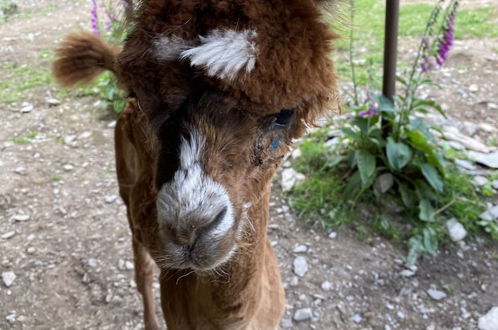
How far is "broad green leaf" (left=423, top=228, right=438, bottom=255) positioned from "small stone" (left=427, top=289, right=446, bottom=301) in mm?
309

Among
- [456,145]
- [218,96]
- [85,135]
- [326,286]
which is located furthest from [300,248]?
[85,135]

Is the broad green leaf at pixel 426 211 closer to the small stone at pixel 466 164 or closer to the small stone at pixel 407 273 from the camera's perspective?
the small stone at pixel 407 273

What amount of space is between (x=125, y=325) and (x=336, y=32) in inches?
97.9

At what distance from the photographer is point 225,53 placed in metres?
1.30

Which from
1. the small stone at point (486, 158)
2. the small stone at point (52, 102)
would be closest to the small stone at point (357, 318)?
the small stone at point (486, 158)

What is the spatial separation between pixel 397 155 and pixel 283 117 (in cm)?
212

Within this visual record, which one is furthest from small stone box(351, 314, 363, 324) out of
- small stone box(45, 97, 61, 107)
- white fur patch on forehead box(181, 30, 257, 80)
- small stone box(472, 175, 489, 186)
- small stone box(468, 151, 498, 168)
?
small stone box(45, 97, 61, 107)

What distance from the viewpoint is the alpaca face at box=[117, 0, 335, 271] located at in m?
1.32

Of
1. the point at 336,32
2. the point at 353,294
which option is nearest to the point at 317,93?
the point at 336,32

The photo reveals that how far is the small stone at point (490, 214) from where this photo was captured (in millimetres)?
3412

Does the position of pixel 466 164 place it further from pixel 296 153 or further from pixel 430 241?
pixel 296 153

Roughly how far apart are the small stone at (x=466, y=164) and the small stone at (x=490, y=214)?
0.45m

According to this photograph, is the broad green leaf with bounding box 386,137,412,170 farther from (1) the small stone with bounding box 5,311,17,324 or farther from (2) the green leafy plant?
(1) the small stone with bounding box 5,311,17,324

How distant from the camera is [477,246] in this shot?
3.30 metres
